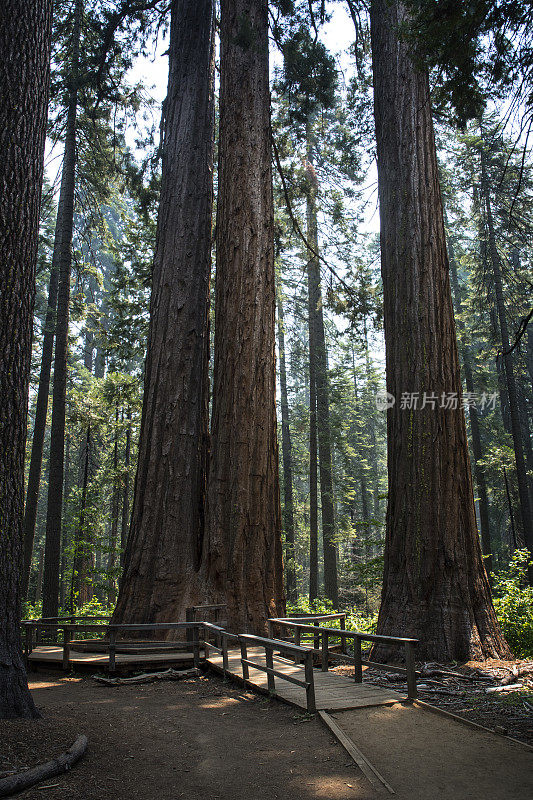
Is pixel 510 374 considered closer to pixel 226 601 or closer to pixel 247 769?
pixel 226 601

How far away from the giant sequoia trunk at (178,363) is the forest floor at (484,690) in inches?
A: 134

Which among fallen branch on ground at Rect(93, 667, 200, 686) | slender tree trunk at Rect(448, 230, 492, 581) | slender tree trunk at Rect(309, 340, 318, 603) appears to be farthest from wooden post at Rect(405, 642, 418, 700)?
slender tree trunk at Rect(448, 230, 492, 581)

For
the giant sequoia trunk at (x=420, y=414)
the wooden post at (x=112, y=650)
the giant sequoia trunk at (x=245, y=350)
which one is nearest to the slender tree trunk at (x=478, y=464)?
the giant sequoia trunk at (x=245, y=350)

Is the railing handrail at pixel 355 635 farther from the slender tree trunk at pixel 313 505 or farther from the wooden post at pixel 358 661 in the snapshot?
the slender tree trunk at pixel 313 505

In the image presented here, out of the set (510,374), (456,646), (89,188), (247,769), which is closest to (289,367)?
(510,374)

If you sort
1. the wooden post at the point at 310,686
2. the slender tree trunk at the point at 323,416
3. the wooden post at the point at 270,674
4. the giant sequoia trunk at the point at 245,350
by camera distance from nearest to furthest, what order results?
the wooden post at the point at 310,686 < the wooden post at the point at 270,674 < the giant sequoia trunk at the point at 245,350 < the slender tree trunk at the point at 323,416

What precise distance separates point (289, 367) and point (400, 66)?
19.8 metres

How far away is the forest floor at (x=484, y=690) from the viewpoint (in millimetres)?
4375

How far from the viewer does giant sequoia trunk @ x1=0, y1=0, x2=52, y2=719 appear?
4.14 m

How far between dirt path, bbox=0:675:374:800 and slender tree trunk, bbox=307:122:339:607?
12424 millimetres

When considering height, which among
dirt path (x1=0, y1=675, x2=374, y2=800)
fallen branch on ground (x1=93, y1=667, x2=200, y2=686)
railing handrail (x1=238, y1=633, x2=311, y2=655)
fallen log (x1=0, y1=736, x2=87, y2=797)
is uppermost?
railing handrail (x1=238, y1=633, x2=311, y2=655)

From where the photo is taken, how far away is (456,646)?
6.01m

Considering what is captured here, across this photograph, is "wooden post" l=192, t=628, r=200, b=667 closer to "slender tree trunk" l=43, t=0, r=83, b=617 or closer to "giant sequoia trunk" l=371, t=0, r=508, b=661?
"giant sequoia trunk" l=371, t=0, r=508, b=661

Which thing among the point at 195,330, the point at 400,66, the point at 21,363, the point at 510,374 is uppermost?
the point at 400,66
